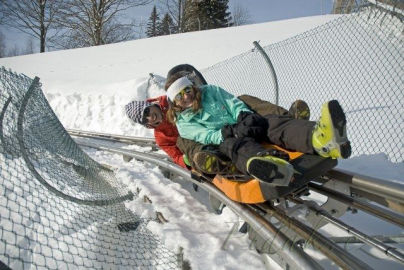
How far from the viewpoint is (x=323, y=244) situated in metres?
1.79

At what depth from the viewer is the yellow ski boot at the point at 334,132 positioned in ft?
5.88

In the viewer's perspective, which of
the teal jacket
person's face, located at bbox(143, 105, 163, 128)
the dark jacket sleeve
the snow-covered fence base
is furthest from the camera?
person's face, located at bbox(143, 105, 163, 128)

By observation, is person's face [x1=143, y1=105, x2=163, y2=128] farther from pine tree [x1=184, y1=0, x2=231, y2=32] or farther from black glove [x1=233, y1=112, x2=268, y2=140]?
pine tree [x1=184, y1=0, x2=231, y2=32]

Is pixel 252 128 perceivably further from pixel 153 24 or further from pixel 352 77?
pixel 153 24

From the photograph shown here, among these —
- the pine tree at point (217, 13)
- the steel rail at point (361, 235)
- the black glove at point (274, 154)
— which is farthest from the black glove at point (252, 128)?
the pine tree at point (217, 13)

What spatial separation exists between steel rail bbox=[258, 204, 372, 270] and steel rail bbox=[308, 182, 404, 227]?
1.16 feet

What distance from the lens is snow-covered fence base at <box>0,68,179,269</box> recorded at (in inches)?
99.5

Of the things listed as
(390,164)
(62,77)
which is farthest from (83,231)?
(62,77)

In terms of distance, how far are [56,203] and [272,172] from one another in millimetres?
2319

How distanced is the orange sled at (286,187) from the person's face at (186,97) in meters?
1.01

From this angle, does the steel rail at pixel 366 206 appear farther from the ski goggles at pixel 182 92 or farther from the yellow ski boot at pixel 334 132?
the ski goggles at pixel 182 92

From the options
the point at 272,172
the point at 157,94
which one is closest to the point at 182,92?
the point at 272,172

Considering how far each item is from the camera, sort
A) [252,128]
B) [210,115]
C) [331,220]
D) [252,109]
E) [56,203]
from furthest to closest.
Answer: [56,203] < [252,109] < [210,115] < [252,128] < [331,220]

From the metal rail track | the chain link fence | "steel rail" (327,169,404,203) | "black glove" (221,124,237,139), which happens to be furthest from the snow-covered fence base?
the chain link fence
